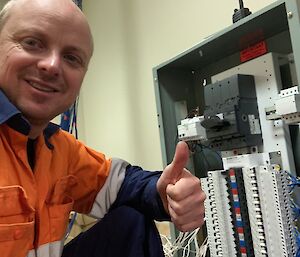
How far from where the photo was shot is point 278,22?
107cm

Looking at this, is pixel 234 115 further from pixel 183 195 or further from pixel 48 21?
pixel 48 21

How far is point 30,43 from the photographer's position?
827 mm

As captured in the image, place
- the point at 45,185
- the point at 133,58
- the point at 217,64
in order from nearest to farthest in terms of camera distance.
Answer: the point at 45,185 → the point at 217,64 → the point at 133,58

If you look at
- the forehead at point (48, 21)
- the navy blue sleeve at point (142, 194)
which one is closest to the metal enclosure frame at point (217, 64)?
the navy blue sleeve at point (142, 194)

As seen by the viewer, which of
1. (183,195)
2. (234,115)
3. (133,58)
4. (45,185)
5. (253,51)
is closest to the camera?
(183,195)

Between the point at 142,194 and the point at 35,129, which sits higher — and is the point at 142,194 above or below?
below

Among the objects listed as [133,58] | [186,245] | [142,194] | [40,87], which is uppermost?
[133,58]

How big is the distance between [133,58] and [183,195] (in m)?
1.39

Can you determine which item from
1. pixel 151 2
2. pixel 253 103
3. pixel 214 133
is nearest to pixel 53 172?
pixel 214 133

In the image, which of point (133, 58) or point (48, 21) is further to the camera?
point (133, 58)

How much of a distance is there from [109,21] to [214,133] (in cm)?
137

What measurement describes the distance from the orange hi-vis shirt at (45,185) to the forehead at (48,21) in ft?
0.60

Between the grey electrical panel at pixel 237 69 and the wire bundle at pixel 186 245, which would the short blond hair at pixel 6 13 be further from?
the wire bundle at pixel 186 245

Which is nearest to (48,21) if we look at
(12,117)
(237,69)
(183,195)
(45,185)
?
(12,117)
